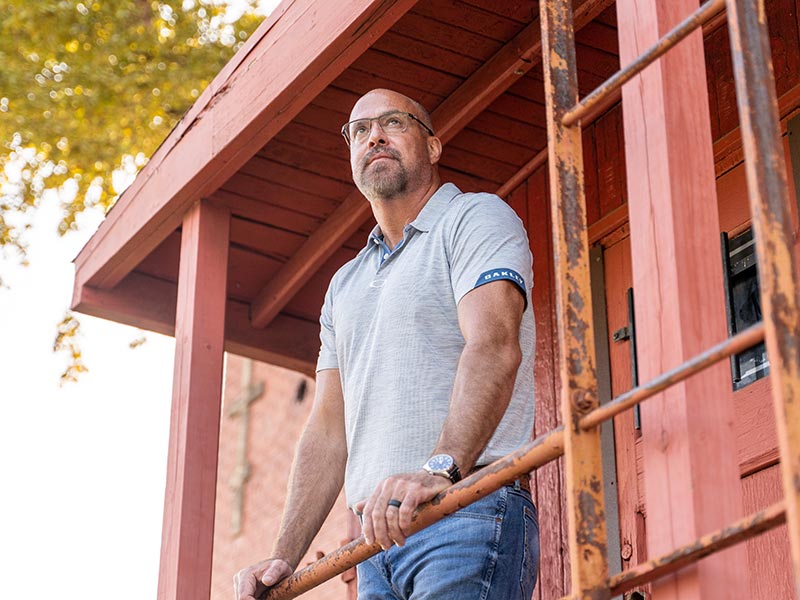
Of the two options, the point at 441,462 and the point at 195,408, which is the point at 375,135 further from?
the point at 195,408

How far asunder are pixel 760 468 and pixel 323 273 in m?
2.45

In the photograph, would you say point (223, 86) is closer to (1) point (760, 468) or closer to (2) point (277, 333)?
(2) point (277, 333)

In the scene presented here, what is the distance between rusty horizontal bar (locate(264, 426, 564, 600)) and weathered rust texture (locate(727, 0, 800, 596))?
0.57 metres

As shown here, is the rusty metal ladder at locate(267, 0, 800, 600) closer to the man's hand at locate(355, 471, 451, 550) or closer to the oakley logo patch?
the man's hand at locate(355, 471, 451, 550)

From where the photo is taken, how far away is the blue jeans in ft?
10.2

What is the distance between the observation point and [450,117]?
511 centimetres

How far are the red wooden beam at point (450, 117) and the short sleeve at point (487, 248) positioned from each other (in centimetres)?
135

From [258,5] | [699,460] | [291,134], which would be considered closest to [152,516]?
[258,5]

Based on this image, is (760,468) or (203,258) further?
(203,258)

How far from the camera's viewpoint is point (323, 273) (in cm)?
614

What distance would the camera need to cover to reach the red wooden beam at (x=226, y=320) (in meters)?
5.97

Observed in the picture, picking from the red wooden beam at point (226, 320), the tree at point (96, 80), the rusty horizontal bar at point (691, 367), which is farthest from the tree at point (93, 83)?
the rusty horizontal bar at point (691, 367)

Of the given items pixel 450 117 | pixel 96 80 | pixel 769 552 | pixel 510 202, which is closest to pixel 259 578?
pixel 769 552

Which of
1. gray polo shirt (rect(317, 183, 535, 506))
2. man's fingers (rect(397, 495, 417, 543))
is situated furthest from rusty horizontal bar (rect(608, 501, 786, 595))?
gray polo shirt (rect(317, 183, 535, 506))
